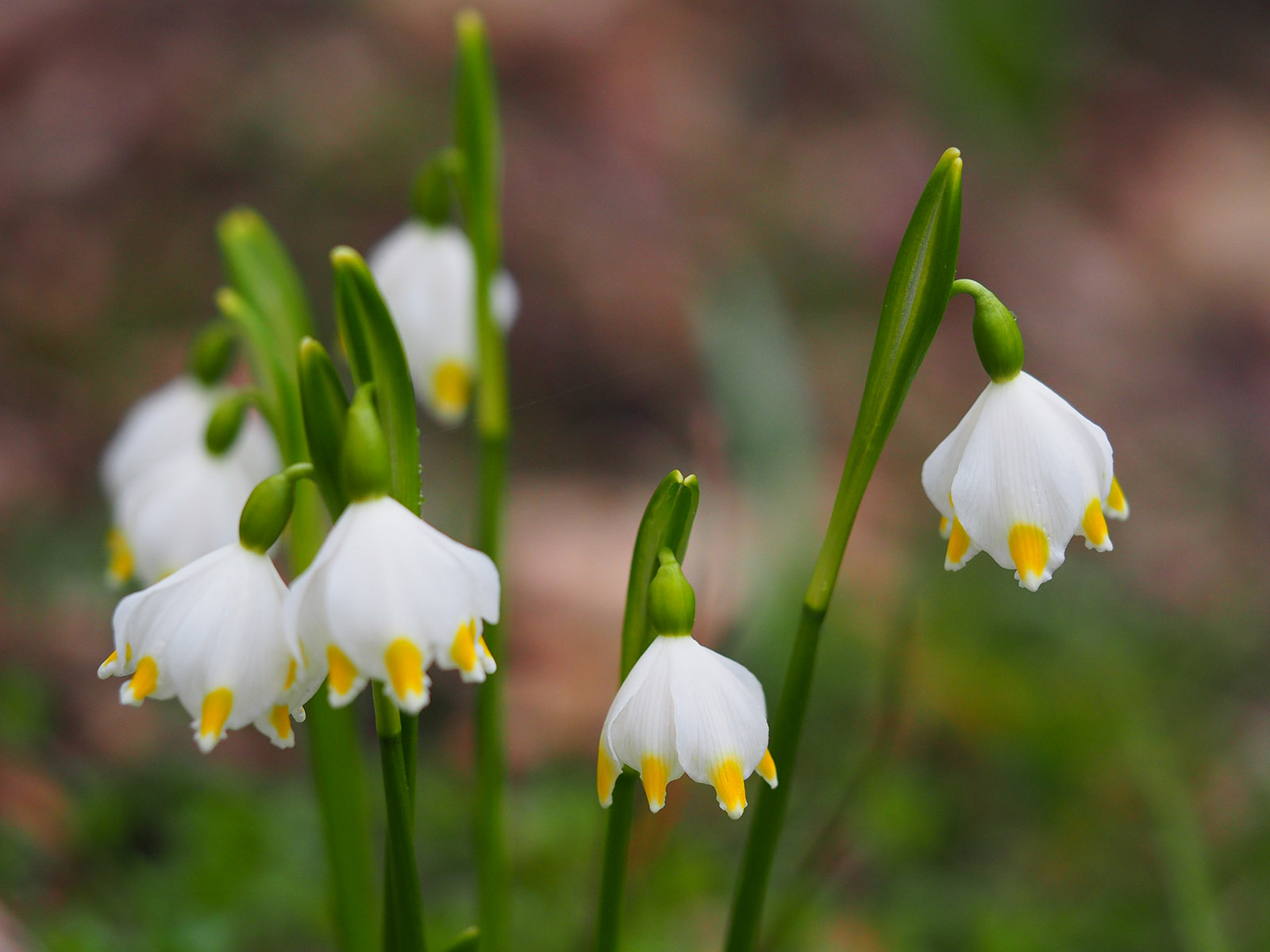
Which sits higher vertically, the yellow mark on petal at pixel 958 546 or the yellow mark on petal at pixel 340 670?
the yellow mark on petal at pixel 958 546

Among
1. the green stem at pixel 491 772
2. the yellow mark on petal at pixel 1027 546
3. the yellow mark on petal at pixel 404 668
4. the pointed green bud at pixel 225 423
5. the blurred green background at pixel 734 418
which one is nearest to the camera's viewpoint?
the yellow mark on petal at pixel 404 668

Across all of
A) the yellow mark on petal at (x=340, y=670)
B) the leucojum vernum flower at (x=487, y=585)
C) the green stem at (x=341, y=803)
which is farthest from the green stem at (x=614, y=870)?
the green stem at (x=341, y=803)

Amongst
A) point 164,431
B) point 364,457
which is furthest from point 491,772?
point 364,457

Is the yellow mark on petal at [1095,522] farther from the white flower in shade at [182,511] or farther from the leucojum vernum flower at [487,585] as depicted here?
the white flower in shade at [182,511]

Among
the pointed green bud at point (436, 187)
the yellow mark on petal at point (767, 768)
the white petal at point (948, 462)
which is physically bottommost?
the yellow mark on petal at point (767, 768)

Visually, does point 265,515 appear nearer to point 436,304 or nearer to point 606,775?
point 606,775

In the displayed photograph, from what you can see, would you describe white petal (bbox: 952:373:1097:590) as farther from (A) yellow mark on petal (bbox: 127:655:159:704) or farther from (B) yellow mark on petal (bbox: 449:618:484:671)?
(A) yellow mark on petal (bbox: 127:655:159:704)

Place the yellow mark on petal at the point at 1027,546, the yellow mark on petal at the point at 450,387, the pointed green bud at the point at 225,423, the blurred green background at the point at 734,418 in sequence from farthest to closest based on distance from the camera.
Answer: the blurred green background at the point at 734,418 → the yellow mark on petal at the point at 450,387 → the pointed green bud at the point at 225,423 → the yellow mark on petal at the point at 1027,546
